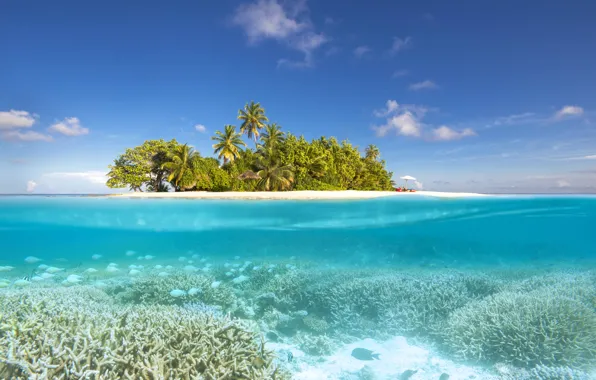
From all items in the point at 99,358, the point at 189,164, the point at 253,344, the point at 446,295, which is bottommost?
the point at 446,295

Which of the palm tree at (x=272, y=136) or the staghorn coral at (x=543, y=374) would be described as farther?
the palm tree at (x=272, y=136)

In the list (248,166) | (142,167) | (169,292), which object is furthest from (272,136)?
(169,292)

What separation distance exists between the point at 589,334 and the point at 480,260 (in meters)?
18.8

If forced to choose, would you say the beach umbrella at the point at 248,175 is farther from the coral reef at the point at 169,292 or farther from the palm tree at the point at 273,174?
the coral reef at the point at 169,292

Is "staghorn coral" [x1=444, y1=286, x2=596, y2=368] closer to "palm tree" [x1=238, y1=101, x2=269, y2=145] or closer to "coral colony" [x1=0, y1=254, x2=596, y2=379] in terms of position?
"coral colony" [x1=0, y1=254, x2=596, y2=379]

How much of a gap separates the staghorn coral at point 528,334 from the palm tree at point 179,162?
1402 inches

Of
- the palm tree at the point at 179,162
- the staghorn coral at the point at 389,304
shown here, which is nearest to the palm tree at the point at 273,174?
the palm tree at the point at 179,162

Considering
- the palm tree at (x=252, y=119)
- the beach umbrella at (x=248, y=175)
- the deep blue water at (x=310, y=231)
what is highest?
the palm tree at (x=252, y=119)

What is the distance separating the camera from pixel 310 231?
22547mm

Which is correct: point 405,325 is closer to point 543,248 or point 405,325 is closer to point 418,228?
point 418,228

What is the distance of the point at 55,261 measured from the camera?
55.1 feet

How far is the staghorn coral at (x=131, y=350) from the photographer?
2.48 metres

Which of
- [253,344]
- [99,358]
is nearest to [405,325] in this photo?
[253,344]

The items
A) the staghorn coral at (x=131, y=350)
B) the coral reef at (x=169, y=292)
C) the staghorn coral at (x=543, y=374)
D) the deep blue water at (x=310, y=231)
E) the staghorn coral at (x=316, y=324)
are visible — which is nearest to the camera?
the staghorn coral at (x=131, y=350)
